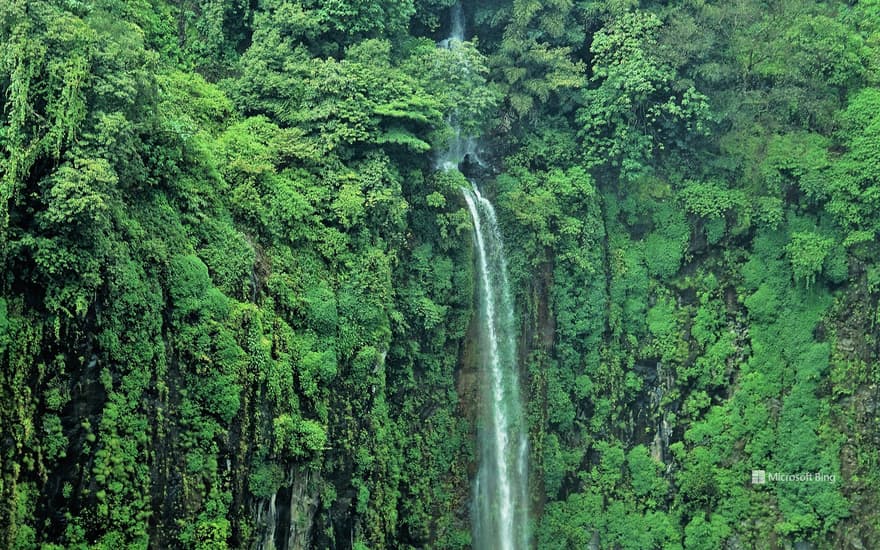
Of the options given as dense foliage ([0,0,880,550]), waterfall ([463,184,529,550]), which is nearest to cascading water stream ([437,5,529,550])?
waterfall ([463,184,529,550])

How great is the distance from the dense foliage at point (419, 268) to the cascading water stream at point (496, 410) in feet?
1.12

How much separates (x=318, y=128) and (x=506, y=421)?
278 inches

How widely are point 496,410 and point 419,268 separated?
3.60m

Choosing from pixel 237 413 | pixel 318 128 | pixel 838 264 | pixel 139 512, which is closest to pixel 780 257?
pixel 838 264

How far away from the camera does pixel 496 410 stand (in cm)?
1919

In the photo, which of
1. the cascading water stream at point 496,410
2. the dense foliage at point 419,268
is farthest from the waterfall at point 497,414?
the dense foliage at point 419,268

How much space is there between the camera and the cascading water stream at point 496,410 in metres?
18.9

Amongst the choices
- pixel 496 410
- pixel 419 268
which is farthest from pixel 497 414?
pixel 419 268

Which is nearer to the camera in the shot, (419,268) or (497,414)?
(419,268)

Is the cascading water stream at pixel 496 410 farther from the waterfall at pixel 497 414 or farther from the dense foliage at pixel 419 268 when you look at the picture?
the dense foliage at pixel 419 268

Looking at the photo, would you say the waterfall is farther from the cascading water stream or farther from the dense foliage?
the dense foliage

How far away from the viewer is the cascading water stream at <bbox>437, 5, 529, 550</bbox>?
18938 mm

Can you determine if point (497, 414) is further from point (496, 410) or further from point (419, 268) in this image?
point (419, 268)

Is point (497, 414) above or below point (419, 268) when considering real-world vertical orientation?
below
